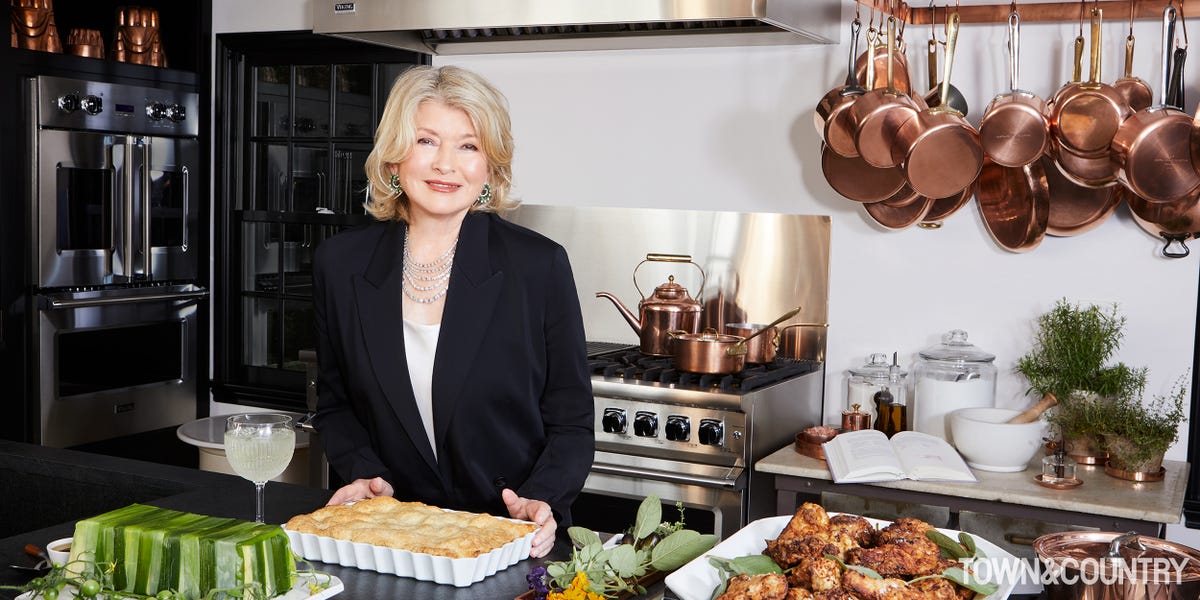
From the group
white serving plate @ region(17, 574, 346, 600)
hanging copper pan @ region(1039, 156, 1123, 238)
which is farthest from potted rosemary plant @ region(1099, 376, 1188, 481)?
white serving plate @ region(17, 574, 346, 600)

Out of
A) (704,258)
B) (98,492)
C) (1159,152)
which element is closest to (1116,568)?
(98,492)

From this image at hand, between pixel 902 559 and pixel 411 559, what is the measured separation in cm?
59

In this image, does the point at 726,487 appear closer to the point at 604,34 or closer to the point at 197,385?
the point at 604,34

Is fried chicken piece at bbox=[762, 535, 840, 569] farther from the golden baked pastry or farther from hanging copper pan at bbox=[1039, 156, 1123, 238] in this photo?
hanging copper pan at bbox=[1039, 156, 1123, 238]

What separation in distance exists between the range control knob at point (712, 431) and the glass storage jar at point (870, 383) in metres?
0.48

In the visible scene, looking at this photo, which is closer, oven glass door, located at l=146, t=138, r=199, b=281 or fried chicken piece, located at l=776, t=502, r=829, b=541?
fried chicken piece, located at l=776, t=502, r=829, b=541

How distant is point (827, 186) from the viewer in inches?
136

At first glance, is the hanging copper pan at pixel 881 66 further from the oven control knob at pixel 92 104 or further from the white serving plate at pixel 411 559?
the oven control knob at pixel 92 104

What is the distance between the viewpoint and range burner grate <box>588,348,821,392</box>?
10.1 feet

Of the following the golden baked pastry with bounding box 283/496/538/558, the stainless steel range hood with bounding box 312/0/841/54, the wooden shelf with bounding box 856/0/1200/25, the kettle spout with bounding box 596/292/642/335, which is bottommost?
the golden baked pastry with bounding box 283/496/538/558

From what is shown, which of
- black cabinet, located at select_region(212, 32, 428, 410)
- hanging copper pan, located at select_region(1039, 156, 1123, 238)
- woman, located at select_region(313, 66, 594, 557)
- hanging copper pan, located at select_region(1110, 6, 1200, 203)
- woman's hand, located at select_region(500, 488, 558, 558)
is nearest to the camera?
woman's hand, located at select_region(500, 488, 558, 558)

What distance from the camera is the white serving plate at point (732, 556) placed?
1247 mm

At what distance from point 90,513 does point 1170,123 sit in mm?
2492

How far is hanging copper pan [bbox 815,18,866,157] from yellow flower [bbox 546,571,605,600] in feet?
6.84
